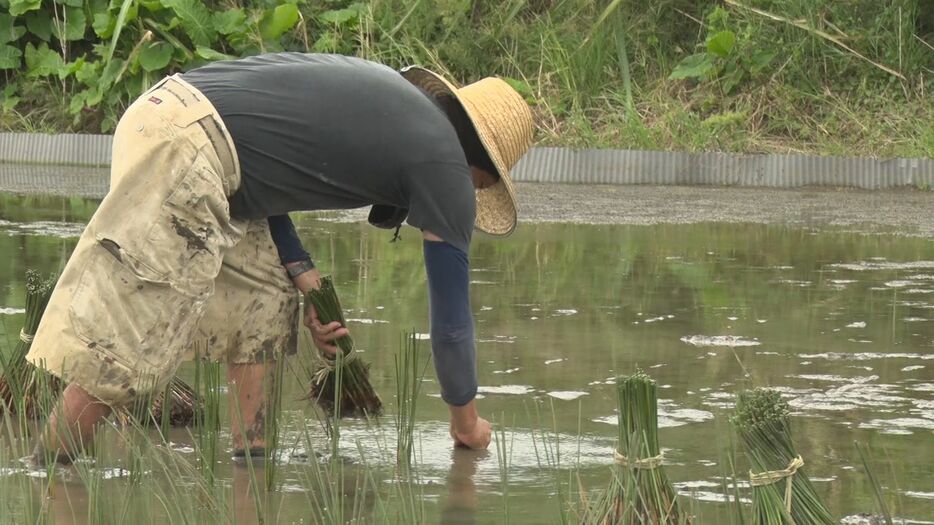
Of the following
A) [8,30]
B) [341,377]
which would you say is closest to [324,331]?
[341,377]

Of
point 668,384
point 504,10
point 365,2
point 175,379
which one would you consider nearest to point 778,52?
point 504,10

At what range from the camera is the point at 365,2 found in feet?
45.5

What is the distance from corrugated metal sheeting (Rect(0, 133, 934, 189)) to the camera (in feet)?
36.7

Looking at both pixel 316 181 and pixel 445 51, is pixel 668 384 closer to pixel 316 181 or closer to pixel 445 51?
pixel 316 181

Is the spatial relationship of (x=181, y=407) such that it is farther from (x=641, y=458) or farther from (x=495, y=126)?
(x=641, y=458)

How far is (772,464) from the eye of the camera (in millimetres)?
3008

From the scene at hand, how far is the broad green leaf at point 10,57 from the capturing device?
13633mm

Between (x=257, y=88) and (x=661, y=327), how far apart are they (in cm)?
270

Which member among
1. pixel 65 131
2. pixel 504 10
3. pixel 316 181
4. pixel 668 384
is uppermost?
pixel 504 10

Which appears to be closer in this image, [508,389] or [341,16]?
[508,389]

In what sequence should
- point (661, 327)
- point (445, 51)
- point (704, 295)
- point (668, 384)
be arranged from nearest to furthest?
point (668, 384) → point (661, 327) → point (704, 295) → point (445, 51)

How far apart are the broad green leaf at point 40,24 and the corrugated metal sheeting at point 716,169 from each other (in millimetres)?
4559

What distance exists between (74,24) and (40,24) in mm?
380

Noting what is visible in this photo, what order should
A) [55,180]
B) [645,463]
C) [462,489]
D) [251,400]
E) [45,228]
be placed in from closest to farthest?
[645,463]
[462,489]
[251,400]
[45,228]
[55,180]
